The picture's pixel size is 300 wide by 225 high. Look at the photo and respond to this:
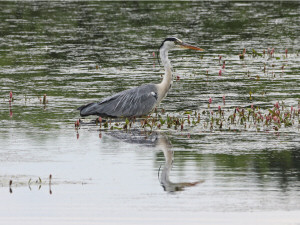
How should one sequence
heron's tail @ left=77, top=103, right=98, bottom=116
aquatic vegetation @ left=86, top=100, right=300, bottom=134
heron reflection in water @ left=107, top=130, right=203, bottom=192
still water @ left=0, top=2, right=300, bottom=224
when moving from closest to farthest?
still water @ left=0, top=2, right=300, bottom=224
heron reflection in water @ left=107, top=130, right=203, bottom=192
aquatic vegetation @ left=86, top=100, right=300, bottom=134
heron's tail @ left=77, top=103, right=98, bottom=116

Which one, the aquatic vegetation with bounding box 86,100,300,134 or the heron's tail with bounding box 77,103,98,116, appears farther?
the heron's tail with bounding box 77,103,98,116

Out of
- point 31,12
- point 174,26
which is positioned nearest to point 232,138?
point 174,26

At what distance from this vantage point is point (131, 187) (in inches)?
400

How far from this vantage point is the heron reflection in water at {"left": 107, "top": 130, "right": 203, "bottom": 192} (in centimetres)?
1030

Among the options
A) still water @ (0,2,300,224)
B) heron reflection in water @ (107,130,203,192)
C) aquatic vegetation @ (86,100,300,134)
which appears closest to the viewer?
still water @ (0,2,300,224)

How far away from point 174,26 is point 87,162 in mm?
18812

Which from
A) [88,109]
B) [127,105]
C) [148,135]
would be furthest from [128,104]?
[148,135]

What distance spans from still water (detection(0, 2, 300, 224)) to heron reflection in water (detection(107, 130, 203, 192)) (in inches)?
0.6

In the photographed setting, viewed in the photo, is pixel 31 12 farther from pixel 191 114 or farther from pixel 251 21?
pixel 191 114

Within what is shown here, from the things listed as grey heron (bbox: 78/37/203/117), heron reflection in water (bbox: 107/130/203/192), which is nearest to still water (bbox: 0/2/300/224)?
heron reflection in water (bbox: 107/130/203/192)

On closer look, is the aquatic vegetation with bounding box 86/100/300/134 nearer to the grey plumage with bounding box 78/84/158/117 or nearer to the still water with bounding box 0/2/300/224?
the still water with bounding box 0/2/300/224

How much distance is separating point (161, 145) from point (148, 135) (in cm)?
91

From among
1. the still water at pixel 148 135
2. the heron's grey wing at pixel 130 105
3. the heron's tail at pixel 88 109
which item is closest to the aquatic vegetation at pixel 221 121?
the still water at pixel 148 135

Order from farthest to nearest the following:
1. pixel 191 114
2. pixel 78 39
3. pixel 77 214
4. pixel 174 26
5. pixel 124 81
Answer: pixel 174 26, pixel 78 39, pixel 124 81, pixel 191 114, pixel 77 214
